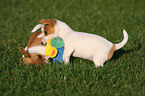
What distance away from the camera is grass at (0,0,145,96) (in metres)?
2.38

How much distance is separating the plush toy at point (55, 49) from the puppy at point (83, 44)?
67 mm

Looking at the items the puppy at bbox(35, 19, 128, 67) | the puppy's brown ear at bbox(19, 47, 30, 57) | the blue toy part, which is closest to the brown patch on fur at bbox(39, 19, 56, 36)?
the puppy at bbox(35, 19, 128, 67)

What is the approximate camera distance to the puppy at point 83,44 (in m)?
2.57

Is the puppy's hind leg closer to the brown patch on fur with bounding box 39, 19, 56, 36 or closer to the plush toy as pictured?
the plush toy

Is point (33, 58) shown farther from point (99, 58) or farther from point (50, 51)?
point (99, 58)

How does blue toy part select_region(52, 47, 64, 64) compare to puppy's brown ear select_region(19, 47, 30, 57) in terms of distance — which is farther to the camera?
blue toy part select_region(52, 47, 64, 64)

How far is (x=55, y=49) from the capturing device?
9.11 feet

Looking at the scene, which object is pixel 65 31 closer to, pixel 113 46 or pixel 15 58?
pixel 113 46

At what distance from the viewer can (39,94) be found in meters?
2.30

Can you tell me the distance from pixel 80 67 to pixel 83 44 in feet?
1.30

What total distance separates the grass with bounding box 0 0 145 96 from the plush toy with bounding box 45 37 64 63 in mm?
143

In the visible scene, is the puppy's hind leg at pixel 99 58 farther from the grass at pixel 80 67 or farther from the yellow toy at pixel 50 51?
the yellow toy at pixel 50 51

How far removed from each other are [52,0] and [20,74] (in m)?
5.11

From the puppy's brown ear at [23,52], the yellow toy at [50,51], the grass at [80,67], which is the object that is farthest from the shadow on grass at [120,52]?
the puppy's brown ear at [23,52]
